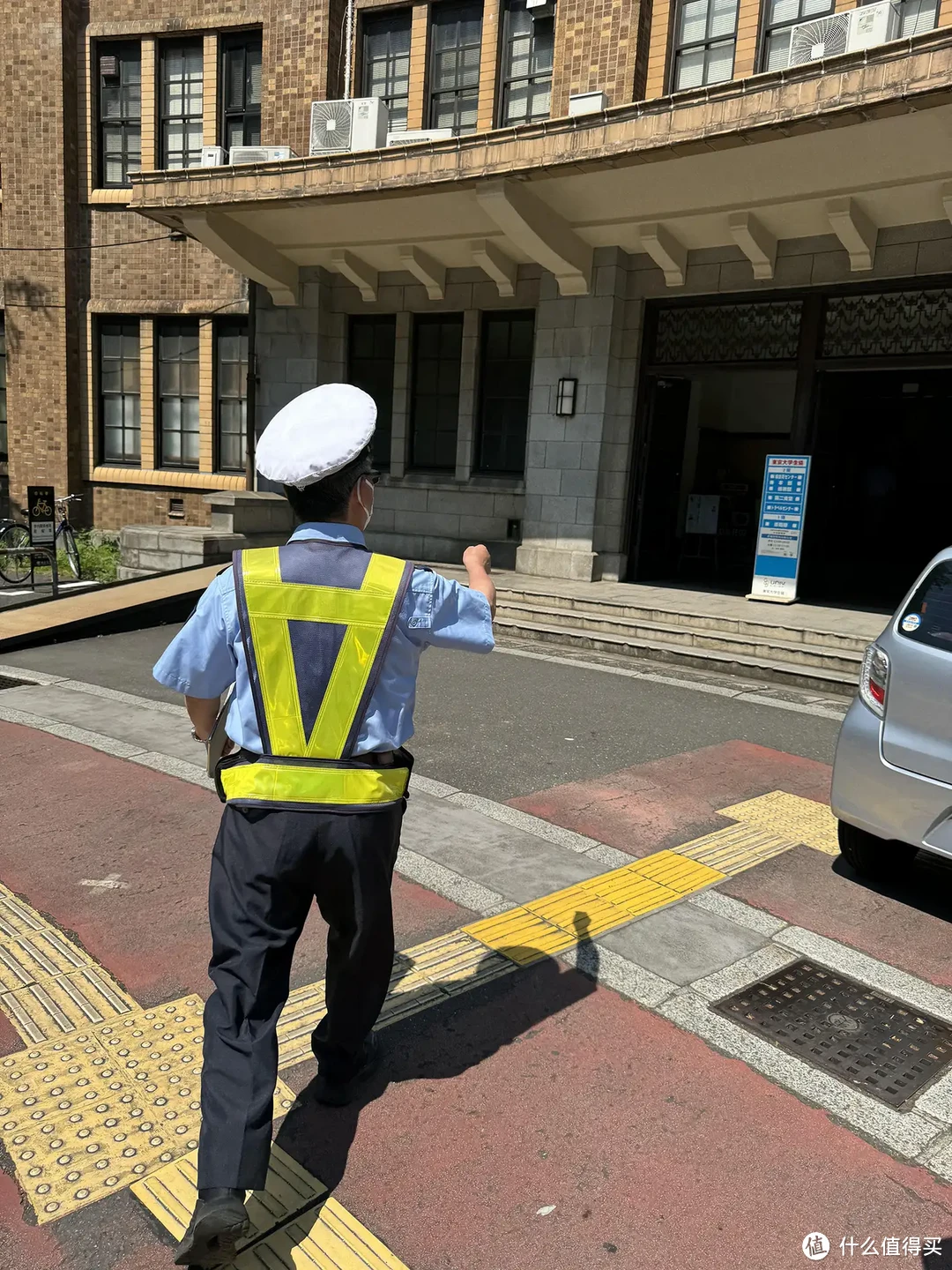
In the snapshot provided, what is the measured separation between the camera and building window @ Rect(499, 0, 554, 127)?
525 inches

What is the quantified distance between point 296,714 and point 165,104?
57.5 feet

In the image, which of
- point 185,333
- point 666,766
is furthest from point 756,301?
point 185,333

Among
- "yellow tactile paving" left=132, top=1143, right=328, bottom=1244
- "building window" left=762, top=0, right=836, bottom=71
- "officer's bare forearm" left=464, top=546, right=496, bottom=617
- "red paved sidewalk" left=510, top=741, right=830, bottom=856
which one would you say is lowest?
"red paved sidewalk" left=510, top=741, right=830, bottom=856

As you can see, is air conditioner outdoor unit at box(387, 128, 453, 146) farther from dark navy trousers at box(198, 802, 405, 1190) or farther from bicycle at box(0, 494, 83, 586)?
dark navy trousers at box(198, 802, 405, 1190)

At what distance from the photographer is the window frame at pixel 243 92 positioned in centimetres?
1562

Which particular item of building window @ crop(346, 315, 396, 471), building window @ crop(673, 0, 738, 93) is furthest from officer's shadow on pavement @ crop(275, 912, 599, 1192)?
building window @ crop(346, 315, 396, 471)

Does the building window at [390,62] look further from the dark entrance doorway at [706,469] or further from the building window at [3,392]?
the building window at [3,392]

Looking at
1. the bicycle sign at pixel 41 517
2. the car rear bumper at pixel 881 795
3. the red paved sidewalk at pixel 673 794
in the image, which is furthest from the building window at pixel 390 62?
the car rear bumper at pixel 881 795

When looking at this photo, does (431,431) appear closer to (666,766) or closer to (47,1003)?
(666,766)

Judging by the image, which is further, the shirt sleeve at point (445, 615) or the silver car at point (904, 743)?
the silver car at point (904, 743)

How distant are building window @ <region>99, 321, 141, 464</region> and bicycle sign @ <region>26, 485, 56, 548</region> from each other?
17.7 feet

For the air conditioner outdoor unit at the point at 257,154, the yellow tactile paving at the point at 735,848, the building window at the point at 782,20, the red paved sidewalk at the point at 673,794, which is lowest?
the red paved sidewalk at the point at 673,794

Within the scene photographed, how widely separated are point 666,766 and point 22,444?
1532cm

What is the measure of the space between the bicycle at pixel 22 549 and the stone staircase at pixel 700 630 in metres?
6.30
